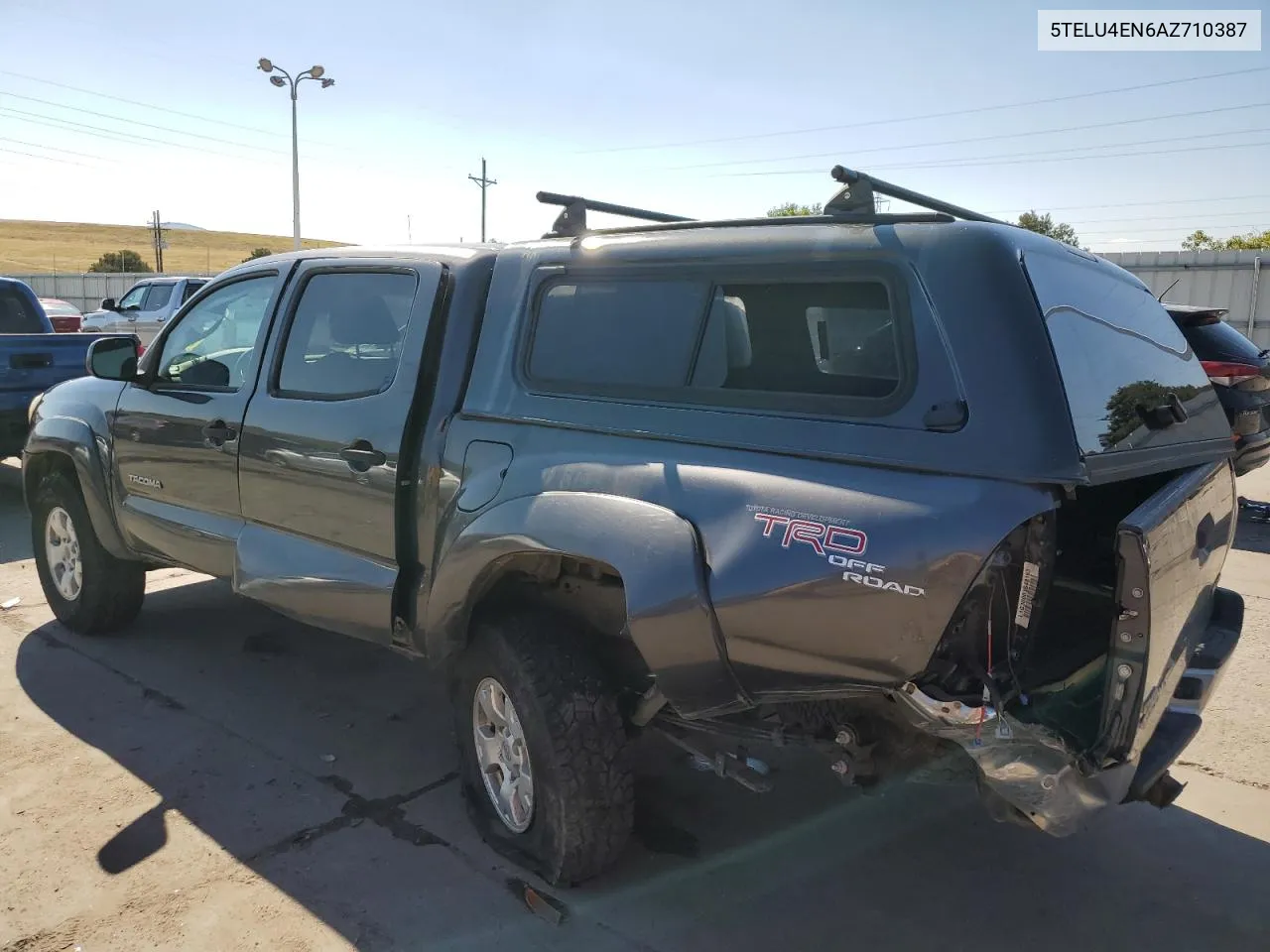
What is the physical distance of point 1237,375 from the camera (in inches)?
259

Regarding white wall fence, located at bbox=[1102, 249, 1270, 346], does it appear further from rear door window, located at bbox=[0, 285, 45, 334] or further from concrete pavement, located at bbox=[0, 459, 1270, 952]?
rear door window, located at bbox=[0, 285, 45, 334]

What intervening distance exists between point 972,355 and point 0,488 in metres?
10.5

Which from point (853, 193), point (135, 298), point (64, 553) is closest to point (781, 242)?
point (853, 193)

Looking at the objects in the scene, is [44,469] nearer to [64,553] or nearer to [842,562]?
[64,553]

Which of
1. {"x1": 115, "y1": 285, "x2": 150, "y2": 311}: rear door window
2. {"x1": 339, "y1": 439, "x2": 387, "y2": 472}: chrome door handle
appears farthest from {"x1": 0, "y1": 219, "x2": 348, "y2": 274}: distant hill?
{"x1": 339, "y1": 439, "x2": 387, "y2": 472}: chrome door handle

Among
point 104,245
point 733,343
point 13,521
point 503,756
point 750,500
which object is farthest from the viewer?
point 104,245

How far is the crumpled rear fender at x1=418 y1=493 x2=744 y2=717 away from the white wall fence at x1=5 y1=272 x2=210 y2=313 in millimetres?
39145

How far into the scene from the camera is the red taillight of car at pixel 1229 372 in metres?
6.56

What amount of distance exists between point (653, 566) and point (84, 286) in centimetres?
4311

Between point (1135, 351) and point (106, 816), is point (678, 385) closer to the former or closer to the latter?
point (1135, 351)

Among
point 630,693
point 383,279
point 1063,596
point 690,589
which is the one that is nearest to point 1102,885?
point 1063,596

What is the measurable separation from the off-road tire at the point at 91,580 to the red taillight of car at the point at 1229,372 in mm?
6875

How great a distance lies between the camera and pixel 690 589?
95.2 inches

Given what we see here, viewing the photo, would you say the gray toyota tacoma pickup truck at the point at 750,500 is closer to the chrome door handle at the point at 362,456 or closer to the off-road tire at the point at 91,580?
the chrome door handle at the point at 362,456
